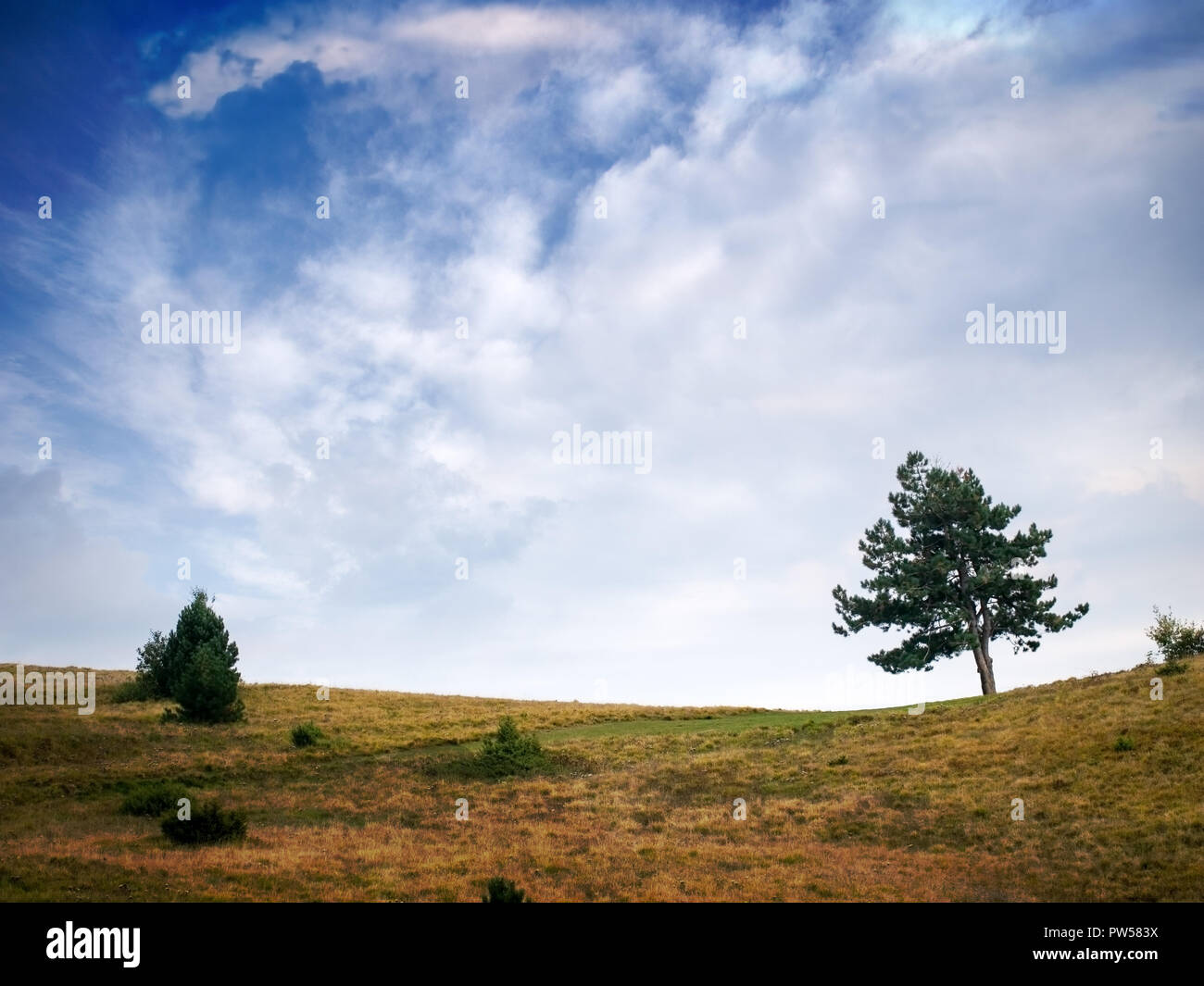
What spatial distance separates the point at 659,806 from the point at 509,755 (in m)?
10.2

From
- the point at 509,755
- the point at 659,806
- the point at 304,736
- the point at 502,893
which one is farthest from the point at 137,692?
the point at 502,893

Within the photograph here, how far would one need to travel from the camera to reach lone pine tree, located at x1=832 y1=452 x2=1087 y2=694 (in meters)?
50.1

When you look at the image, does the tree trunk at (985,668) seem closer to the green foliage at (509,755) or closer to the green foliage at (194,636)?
the green foliage at (509,755)

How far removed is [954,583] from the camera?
169ft

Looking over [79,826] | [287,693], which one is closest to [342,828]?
[79,826]

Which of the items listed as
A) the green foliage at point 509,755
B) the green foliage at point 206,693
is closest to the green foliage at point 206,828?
the green foliage at point 509,755

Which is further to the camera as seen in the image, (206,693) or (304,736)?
(206,693)

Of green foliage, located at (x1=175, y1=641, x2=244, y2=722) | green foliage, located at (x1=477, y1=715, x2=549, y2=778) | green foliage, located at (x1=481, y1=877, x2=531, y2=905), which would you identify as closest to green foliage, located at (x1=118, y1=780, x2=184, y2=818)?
green foliage, located at (x1=477, y1=715, x2=549, y2=778)

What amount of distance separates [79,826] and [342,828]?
326 inches

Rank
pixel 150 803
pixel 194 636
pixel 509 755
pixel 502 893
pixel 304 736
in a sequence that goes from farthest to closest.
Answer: pixel 194 636
pixel 304 736
pixel 509 755
pixel 150 803
pixel 502 893

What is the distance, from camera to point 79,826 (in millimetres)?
26406

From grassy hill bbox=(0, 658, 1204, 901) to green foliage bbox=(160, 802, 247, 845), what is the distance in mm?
698

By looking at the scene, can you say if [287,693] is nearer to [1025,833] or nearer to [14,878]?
[14,878]

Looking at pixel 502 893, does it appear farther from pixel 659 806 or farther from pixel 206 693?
pixel 206 693
